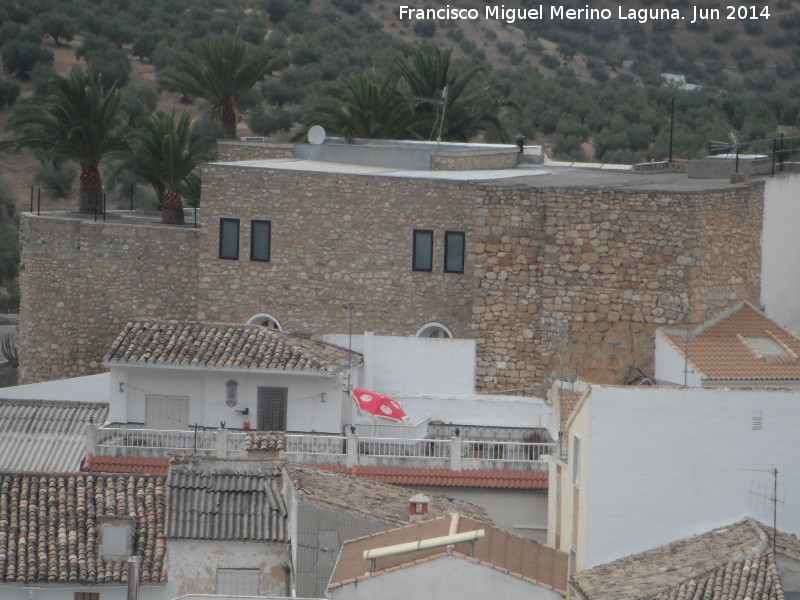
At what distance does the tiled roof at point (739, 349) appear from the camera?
2745 cm

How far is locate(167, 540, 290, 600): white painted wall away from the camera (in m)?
20.2

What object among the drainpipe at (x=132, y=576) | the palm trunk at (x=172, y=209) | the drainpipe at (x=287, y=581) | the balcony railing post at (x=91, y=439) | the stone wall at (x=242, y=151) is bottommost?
the drainpipe at (x=287, y=581)

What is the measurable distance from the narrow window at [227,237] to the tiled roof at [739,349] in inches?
330

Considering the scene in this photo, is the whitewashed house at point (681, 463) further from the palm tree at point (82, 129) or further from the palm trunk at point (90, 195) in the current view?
the palm tree at point (82, 129)

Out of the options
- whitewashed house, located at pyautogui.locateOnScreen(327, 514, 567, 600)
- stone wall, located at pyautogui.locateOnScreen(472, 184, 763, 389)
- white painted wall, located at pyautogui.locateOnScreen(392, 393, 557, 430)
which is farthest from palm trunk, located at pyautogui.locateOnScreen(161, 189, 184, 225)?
whitewashed house, located at pyautogui.locateOnScreen(327, 514, 567, 600)

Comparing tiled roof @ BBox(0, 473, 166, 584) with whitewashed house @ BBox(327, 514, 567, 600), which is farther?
tiled roof @ BBox(0, 473, 166, 584)

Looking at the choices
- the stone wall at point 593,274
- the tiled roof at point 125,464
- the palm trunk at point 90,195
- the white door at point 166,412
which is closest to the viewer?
the tiled roof at point 125,464

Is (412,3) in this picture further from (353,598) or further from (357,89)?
(353,598)

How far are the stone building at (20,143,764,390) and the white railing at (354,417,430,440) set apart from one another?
2.47 meters

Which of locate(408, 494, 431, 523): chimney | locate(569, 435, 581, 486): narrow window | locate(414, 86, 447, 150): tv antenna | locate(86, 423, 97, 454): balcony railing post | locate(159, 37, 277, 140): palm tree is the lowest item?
locate(408, 494, 431, 523): chimney

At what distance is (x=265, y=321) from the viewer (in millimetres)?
31391

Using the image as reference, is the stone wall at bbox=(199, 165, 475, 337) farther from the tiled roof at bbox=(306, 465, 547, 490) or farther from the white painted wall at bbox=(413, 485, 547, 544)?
the white painted wall at bbox=(413, 485, 547, 544)

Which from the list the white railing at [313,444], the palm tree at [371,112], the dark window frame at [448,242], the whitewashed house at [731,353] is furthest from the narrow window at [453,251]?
the palm tree at [371,112]

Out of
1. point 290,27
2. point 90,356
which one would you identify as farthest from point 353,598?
point 290,27
